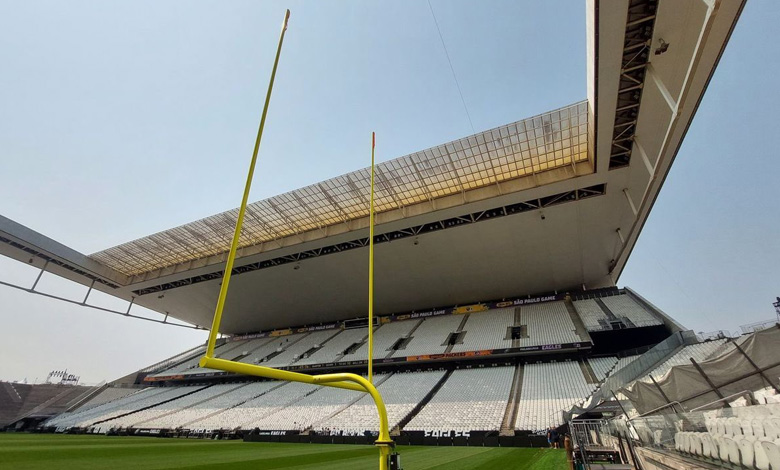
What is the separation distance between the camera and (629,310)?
1923 cm

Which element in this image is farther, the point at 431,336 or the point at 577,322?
the point at 431,336

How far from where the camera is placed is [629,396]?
9.08 metres

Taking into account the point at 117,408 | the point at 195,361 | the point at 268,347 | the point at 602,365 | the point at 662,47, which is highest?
the point at 662,47

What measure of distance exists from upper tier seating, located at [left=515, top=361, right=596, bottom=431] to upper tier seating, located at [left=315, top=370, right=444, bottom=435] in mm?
5045

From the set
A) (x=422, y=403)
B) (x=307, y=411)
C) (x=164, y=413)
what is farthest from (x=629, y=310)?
(x=164, y=413)

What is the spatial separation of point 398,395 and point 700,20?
1834 centimetres

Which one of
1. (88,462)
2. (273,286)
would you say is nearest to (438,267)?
(273,286)

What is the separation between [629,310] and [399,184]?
15.4m

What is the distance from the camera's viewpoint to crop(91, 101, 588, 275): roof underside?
1325cm

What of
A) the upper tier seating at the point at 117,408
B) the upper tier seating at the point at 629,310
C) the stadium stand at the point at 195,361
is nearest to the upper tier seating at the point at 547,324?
the upper tier seating at the point at 629,310

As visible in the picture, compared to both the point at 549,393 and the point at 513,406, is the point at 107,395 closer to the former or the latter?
the point at 513,406

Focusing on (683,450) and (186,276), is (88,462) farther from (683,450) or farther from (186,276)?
(186,276)

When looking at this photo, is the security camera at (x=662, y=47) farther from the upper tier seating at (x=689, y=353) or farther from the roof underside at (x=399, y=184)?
the upper tier seating at (x=689, y=353)

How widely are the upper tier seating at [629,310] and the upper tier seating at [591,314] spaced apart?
0.65 meters
